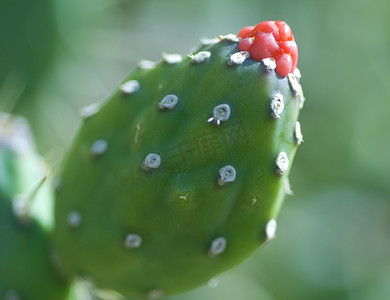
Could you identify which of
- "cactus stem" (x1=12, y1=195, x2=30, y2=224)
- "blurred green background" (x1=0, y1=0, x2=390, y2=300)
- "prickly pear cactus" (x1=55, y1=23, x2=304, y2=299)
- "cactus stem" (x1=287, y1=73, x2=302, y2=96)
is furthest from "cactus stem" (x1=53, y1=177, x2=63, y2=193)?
"blurred green background" (x1=0, y1=0, x2=390, y2=300)

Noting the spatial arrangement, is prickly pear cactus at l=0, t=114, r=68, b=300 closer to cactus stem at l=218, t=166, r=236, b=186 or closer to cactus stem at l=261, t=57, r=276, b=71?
cactus stem at l=218, t=166, r=236, b=186

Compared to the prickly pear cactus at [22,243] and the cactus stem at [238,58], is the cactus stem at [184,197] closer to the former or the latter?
the cactus stem at [238,58]

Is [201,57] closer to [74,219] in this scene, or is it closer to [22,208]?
[74,219]

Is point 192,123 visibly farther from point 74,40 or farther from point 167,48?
point 167,48

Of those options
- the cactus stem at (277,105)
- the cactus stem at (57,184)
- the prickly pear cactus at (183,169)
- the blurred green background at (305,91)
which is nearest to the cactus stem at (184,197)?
the prickly pear cactus at (183,169)

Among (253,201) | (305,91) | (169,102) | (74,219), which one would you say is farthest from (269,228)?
(305,91)

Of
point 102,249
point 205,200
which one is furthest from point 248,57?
point 102,249

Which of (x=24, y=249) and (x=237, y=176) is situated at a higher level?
(x=237, y=176)
